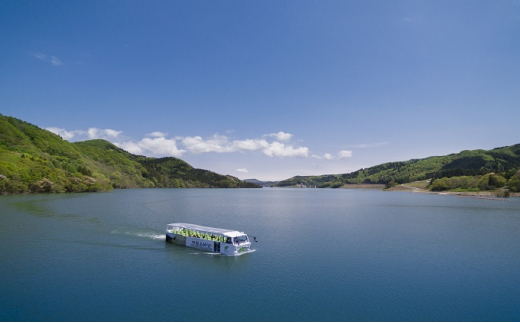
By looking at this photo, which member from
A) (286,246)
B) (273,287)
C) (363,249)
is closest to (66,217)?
(286,246)

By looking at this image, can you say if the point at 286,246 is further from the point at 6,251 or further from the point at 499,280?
the point at 6,251

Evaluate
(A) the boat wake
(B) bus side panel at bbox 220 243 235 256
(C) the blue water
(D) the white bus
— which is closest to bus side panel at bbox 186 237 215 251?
(D) the white bus

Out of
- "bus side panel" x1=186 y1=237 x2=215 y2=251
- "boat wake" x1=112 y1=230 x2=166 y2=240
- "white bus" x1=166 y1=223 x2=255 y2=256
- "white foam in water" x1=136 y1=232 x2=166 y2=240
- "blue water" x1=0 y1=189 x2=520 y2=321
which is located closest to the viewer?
"blue water" x1=0 y1=189 x2=520 y2=321

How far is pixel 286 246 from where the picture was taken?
59938 mm

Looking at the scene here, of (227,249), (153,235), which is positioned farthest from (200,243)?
(153,235)

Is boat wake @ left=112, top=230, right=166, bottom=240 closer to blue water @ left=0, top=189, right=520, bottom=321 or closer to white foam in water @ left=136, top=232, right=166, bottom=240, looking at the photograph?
white foam in water @ left=136, top=232, right=166, bottom=240

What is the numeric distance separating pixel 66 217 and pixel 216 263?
62403 mm

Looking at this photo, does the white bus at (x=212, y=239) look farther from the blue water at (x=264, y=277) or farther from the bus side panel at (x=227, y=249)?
the blue water at (x=264, y=277)

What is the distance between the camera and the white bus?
172 ft

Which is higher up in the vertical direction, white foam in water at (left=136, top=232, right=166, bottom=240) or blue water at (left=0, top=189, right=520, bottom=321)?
white foam in water at (left=136, top=232, right=166, bottom=240)

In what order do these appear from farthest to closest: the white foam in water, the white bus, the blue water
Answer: the white foam in water, the white bus, the blue water

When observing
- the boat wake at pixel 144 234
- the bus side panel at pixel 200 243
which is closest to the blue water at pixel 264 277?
the boat wake at pixel 144 234

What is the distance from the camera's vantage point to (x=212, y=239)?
181 ft

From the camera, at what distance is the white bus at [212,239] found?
52.6m
